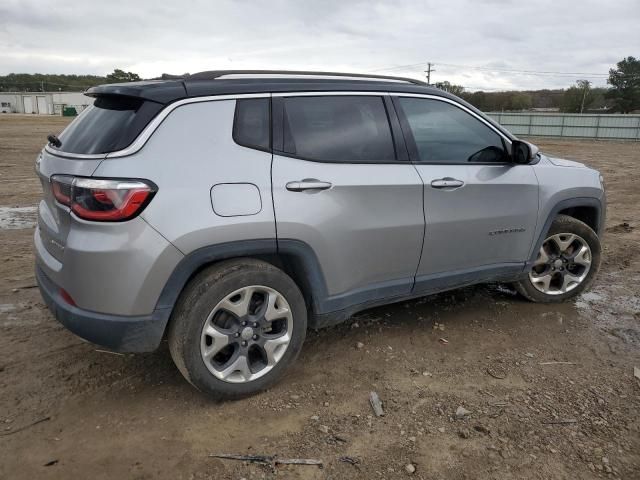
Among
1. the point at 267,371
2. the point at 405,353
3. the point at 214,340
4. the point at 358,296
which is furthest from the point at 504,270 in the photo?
the point at 214,340

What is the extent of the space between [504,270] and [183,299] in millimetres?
2538

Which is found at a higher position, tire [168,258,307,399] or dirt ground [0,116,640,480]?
tire [168,258,307,399]

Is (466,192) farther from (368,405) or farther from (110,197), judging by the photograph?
(110,197)

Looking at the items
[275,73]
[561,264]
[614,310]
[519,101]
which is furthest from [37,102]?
[614,310]

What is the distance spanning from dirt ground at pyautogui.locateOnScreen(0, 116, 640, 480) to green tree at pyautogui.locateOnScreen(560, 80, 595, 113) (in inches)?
2554

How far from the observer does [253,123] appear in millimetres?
2975

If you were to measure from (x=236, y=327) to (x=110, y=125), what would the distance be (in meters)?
1.29

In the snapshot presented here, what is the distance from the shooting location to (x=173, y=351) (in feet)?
9.41

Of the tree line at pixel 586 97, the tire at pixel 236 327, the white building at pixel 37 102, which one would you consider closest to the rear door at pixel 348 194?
the tire at pixel 236 327

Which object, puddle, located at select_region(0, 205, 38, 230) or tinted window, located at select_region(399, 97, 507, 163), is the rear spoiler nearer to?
tinted window, located at select_region(399, 97, 507, 163)

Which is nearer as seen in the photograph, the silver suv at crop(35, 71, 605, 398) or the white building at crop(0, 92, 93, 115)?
the silver suv at crop(35, 71, 605, 398)

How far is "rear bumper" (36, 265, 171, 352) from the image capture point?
2.68 metres

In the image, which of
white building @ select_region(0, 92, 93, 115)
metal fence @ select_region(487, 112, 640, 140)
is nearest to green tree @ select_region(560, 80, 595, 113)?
metal fence @ select_region(487, 112, 640, 140)

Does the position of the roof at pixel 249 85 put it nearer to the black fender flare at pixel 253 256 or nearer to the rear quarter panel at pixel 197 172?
the rear quarter panel at pixel 197 172
